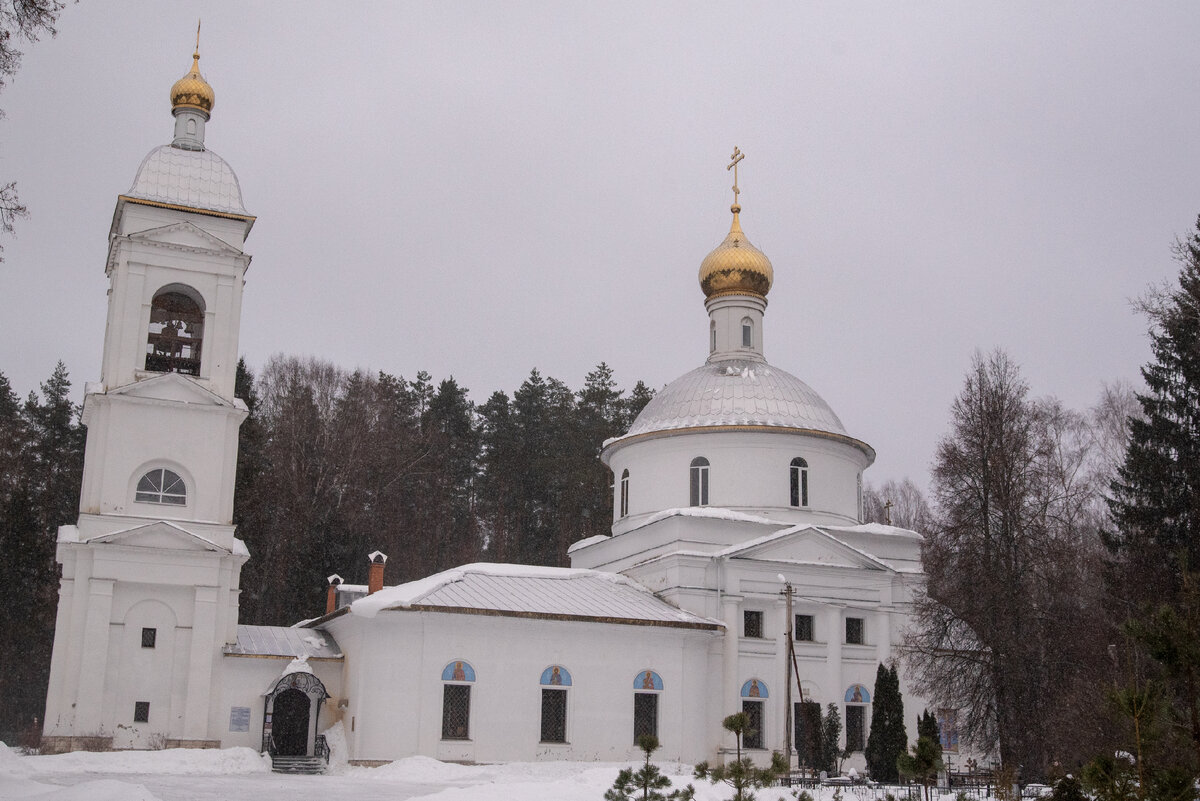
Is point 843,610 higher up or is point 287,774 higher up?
point 843,610

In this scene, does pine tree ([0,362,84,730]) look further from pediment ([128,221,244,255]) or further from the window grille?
the window grille

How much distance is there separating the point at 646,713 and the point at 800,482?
25.1 feet

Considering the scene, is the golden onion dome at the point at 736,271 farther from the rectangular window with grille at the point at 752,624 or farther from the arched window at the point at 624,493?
the rectangular window with grille at the point at 752,624

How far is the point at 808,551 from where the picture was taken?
28438mm

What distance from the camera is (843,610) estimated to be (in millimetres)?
28531

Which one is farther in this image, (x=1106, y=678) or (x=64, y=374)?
(x=64, y=374)

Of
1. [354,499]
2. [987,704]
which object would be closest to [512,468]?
[354,499]

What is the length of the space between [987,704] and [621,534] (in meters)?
9.90

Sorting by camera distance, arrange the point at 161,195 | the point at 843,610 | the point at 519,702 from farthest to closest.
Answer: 1. the point at 843,610
2. the point at 161,195
3. the point at 519,702

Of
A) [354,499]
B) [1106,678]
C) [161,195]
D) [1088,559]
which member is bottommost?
[1106,678]

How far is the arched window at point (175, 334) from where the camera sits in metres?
26.1

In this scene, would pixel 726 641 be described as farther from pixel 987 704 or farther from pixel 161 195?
pixel 161 195

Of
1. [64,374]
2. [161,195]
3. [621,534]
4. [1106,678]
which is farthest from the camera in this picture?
[64,374]

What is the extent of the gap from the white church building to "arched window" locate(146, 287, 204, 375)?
1.9 inches
